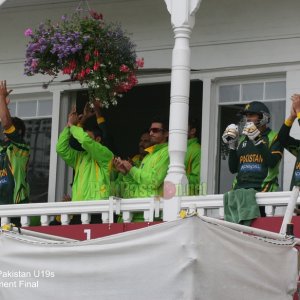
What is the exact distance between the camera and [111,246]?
476 inches

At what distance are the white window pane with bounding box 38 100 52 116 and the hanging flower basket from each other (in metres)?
2.30

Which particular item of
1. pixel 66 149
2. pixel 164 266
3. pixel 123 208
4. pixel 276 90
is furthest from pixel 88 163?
pixel 164 266

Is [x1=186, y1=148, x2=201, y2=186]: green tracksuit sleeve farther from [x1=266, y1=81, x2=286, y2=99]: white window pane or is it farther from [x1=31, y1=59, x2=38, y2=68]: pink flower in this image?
[x1=31, y1=59, x2=38, y2=68]: pink flower

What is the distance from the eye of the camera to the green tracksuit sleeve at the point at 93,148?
48.8 feet

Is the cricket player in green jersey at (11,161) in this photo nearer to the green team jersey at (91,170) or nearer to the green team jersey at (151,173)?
the green team jersey at (91,170)

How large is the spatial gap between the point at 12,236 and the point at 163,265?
1816 mm

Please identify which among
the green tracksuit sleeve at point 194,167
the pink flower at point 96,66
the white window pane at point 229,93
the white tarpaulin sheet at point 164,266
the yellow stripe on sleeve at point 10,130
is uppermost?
the pink flower at point 96,66

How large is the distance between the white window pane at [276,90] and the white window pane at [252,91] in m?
0.08

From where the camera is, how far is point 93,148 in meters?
14.9

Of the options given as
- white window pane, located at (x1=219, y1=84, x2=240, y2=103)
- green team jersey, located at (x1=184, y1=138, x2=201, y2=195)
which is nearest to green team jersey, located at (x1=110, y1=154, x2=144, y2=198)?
green team jersey, located at (x1=184, y1=138, x2=201, y2=195)

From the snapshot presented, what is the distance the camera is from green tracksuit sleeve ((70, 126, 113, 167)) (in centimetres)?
1487

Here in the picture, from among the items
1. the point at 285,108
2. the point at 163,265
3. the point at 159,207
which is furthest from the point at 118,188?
the point at 163,265

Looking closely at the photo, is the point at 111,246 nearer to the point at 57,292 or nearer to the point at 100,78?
the point at 57,292

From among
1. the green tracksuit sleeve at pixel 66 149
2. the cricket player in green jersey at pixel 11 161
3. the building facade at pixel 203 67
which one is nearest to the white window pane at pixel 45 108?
the building facade at pixel 203 67
